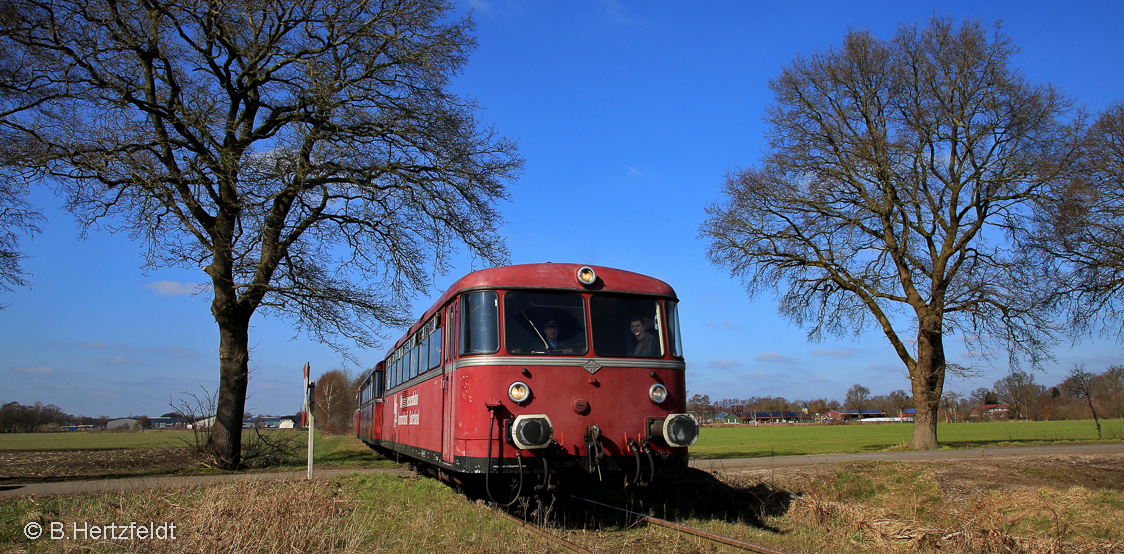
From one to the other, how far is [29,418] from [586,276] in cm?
8653

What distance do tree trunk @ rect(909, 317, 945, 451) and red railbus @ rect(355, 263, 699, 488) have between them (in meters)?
15.7

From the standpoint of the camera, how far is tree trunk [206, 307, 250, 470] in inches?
634

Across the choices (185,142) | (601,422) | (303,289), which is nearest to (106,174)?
(185,142)

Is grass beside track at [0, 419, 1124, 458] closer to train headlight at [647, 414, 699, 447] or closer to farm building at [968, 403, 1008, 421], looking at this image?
train headlight at [647, 414, 699, 447]

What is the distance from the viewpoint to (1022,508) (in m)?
10.2

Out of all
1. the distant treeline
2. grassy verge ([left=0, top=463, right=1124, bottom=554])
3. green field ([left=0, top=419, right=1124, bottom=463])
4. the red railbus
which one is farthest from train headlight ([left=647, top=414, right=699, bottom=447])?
the distant treeline

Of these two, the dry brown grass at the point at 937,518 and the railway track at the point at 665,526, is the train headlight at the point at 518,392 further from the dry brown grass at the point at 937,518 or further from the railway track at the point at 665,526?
the dry brown grass at the point at 937,518

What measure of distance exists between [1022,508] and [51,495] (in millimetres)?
13881

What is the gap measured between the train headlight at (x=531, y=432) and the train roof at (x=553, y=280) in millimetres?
1611

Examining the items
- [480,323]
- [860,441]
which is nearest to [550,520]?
[480,323]

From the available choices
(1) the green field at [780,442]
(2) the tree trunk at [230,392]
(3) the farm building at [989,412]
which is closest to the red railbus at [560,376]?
(2) the tree trunk at [230,392]

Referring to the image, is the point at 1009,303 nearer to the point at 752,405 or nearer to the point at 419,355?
the point at 419,355

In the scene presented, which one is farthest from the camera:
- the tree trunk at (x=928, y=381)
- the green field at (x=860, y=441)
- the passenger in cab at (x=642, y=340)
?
the green field at (x=860, y=441)

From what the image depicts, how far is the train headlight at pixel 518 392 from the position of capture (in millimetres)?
7848
